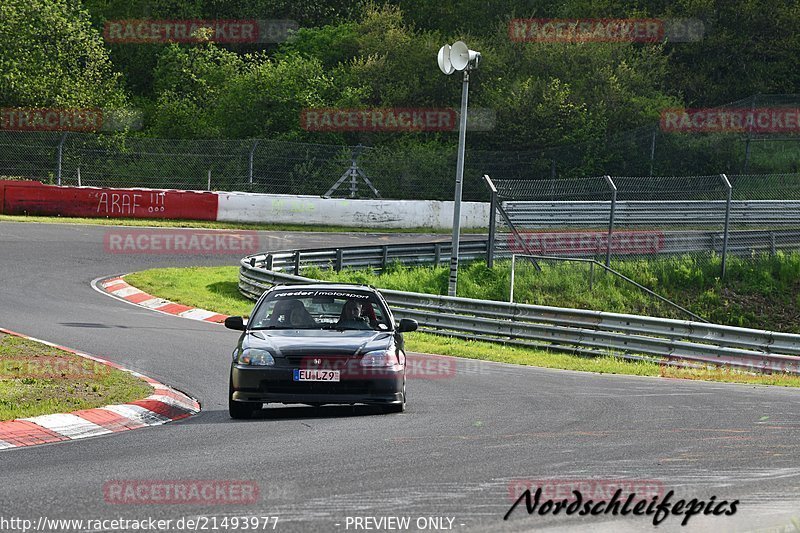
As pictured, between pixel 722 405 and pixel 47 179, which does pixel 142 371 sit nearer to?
pixel 722 405

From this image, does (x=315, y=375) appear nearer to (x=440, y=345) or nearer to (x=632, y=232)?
(x=440, y=345)

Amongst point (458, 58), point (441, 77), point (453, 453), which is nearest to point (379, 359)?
point (453, 453)

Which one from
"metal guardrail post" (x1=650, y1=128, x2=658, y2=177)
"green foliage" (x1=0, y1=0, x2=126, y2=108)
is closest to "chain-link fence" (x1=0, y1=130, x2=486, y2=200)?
"metal guardrail post" (x1=650, y1=128, x2=658, y2=177)

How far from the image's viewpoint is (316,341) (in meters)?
11.2

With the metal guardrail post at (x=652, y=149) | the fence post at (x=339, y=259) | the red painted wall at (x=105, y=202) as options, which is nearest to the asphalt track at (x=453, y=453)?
the fence post at (x=339, y=259)

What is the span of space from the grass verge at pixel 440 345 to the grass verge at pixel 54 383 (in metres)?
6.64

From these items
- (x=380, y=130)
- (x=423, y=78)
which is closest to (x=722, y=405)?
(x=380, y=130)

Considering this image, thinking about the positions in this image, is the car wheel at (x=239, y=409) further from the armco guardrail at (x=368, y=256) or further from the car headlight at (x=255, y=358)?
the armco guardrail at (x=368, y=256)

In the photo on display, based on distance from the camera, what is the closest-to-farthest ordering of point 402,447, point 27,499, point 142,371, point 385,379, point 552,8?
point 27,499 < point 402,447 < point 385,379 < point 142,371 < point 552,8

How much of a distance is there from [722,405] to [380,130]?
35697 mm

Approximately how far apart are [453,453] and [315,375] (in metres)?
2.70

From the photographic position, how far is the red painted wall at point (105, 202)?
110 ft

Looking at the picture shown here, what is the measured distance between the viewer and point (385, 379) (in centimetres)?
1099

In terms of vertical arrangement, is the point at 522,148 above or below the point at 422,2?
below
